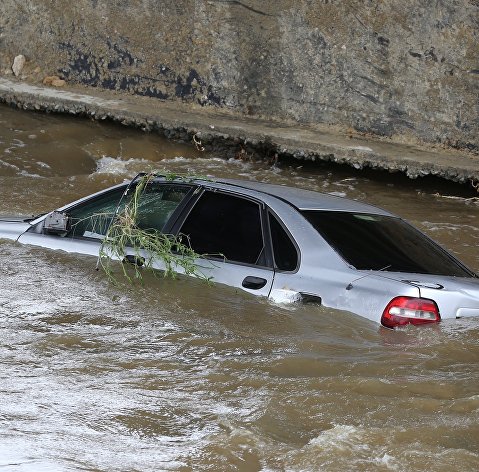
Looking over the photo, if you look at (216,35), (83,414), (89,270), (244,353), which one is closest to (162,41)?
(216,35)

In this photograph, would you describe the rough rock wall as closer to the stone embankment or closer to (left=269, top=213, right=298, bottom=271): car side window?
the stone embankment

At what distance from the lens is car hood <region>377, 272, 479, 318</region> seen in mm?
5383

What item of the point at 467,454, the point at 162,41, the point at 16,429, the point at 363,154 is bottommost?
the point at 16,429

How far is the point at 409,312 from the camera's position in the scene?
5.34m

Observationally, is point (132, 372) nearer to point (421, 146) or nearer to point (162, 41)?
point (421, 146)

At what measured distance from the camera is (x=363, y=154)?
11.4 m

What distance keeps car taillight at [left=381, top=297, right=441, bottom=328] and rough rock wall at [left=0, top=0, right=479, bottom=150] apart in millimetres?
6443

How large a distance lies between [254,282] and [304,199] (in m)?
0.78

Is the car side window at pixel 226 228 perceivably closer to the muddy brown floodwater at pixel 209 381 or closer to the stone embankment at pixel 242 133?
the muddy brown floodwater at pixel 209 381

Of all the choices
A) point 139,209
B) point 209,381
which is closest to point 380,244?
point 209,381

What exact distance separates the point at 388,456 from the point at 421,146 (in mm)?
7907

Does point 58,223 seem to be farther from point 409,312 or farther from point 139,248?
point 409,312

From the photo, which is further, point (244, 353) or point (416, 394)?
point (244, 353)

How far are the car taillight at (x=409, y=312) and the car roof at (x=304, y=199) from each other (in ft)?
3.34
